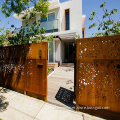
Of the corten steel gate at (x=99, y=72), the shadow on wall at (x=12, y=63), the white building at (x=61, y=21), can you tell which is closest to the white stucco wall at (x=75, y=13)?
the white building at (x=61, y=21)

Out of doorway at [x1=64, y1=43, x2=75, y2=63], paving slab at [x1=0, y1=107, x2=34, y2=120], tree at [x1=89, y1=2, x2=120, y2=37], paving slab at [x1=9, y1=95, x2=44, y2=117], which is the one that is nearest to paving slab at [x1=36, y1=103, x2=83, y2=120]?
paving slab at [x1=9, y1=95, x2=44, y2=117]

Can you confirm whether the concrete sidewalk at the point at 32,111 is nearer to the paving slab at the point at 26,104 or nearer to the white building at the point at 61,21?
the paving slab at the point at 26,104

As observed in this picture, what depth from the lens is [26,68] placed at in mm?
2947

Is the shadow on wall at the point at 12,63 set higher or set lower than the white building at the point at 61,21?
lower

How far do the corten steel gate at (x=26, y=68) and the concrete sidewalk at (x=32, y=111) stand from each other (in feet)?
1.09

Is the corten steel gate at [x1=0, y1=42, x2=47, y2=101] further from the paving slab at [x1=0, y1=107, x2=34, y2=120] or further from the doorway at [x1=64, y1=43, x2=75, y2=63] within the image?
the doorway at [x1=64, y1=43, x2=75, y2=63]

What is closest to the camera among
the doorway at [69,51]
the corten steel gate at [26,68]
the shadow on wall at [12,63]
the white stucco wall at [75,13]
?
the corten steel gate at [26,68]

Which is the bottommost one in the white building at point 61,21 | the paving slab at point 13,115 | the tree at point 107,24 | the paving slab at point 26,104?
the paving slab at point 13,115

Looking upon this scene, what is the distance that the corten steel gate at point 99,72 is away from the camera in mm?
1822

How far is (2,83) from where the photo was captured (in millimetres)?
3803

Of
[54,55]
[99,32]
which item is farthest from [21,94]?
[54,55]

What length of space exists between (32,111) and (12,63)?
2.41 metres

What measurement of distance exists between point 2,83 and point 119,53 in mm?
5396

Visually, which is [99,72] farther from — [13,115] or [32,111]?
[13,115]
